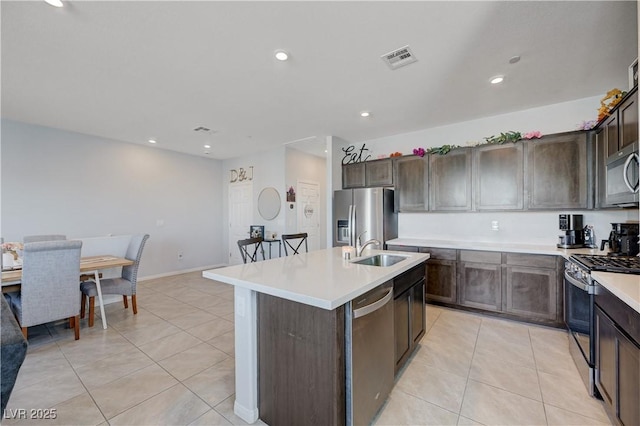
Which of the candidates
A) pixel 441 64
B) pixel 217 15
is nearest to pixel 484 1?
pixel 441 64

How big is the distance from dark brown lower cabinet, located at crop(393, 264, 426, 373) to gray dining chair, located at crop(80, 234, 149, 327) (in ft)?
10.8

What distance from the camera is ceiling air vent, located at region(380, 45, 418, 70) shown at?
2.30 m

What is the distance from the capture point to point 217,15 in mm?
1901

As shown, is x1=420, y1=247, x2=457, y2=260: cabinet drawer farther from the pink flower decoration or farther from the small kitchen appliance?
the pink flower decoration

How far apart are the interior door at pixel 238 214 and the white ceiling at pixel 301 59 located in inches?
102

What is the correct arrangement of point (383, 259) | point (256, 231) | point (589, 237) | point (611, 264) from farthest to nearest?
1. point (256, 231)
2. point (589, 237)
3. point (383, 259)
4. point (611, 264)

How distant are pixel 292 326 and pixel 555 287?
306 centimetres

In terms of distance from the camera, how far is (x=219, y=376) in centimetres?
222

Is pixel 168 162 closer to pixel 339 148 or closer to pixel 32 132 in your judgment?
pixel 32 132

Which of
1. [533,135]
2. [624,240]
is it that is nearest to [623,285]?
[624,240]

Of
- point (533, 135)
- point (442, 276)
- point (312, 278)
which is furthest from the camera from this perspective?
point (442, 276)

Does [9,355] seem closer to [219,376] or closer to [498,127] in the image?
[219,376]

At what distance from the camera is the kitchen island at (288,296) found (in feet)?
4.62

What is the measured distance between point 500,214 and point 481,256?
0.87m
